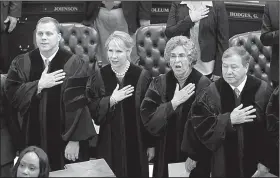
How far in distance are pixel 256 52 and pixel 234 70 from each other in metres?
0.50

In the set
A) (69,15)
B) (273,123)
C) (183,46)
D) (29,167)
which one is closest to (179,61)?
(183,46)

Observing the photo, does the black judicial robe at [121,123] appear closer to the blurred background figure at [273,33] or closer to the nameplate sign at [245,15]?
the blurred background figure at [273,33]

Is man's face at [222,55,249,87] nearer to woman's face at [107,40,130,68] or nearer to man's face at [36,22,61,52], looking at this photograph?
woman's face at [107,40,130,68]

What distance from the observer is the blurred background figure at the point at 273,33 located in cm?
600

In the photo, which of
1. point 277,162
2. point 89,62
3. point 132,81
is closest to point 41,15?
point 89,62

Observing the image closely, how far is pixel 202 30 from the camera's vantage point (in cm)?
620

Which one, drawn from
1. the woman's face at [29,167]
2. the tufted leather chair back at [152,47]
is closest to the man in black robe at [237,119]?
the tufted leather chair back at [152,47]

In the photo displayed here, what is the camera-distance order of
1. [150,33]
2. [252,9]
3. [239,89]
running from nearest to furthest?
[239,89] < [150,33] < [252,9]

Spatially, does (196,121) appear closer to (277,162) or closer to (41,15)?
(277,162)

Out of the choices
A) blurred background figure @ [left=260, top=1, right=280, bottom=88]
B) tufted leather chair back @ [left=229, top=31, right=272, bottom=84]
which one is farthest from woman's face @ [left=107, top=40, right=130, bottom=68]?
blurred background figure @ [left=260, top=1, right=280, bottom=88]

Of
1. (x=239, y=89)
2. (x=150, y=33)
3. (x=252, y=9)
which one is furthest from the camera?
(x=252, y=9)

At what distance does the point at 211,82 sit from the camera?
600cm

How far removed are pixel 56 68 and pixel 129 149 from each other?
0.82 metres

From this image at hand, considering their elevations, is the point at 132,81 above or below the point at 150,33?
below
